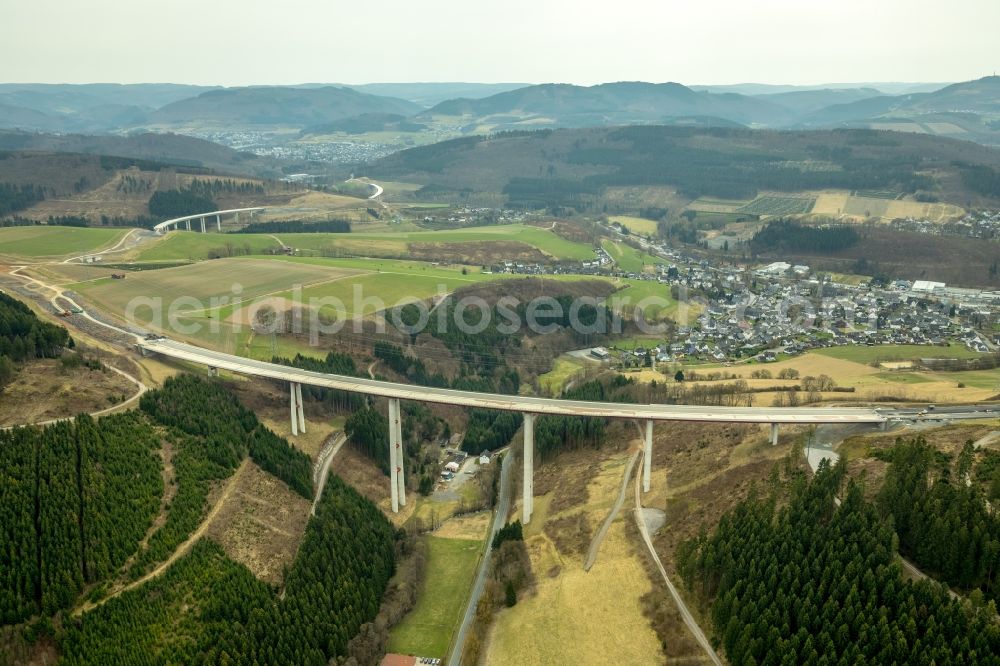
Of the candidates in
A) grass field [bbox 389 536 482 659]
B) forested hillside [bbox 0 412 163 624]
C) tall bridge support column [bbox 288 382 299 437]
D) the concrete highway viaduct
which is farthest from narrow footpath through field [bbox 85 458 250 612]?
grass field [bbox 389 536 482 659]

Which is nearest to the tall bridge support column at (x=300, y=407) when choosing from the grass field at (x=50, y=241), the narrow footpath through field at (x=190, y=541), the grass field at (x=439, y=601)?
the narrow footpath through field at (x=190, y=541)

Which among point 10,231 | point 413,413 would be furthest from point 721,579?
point 10,231

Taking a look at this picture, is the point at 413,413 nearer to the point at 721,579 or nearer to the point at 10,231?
the point at 721,579

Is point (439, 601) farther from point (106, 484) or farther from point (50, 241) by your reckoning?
point (50, 241)

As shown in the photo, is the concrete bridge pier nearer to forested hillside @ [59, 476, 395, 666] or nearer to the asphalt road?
the asphalt road

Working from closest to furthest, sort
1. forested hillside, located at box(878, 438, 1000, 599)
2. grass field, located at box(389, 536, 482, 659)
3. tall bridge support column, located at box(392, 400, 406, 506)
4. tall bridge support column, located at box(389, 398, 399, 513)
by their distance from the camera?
forested hillside, located at box(878, 438, 1000, 599)
grass field, located at box(389, 536, 482, 659)
tall bridge support column, located at box(389, 398, 399, 513)
tall bridge support column, located at box(392, 400, 406, 506)
